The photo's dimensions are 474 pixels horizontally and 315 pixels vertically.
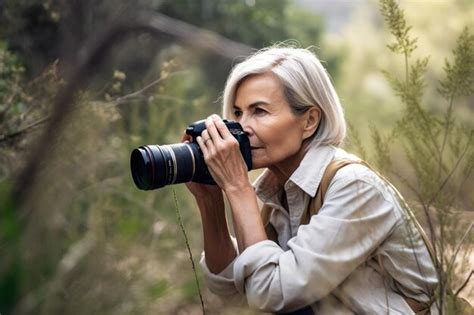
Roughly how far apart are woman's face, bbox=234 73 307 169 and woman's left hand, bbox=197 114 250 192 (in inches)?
3.5

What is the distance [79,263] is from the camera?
293 cm

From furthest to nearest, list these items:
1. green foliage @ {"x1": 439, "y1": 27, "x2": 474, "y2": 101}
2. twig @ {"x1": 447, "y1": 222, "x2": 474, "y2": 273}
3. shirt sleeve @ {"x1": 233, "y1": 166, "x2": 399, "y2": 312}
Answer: shirt sleeve @ {"x1": 233, "y1": 166, "x2": 399, "y2": 312}, green foliage @ {"x1": 439, "y1": 27, "x2": 474, "y2": 101}, twig @ {"x1": 447, "y1": 222, "x2": 474, "y2": 273}

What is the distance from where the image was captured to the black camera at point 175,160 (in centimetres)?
238

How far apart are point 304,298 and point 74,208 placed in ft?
8.11

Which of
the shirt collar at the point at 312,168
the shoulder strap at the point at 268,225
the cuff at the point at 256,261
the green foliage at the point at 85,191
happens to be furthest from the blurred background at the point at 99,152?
the cuff at the point at 256,261

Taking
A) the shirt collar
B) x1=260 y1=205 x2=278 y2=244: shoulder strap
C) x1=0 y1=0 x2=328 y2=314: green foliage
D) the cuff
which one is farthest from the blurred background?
the cuff

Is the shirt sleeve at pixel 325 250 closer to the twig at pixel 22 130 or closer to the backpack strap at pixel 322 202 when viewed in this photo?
the backpack strap at pixel 322 202

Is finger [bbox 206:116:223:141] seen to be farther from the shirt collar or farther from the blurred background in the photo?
the blurred background

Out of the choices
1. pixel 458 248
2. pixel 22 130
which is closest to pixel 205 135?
pixel 458 248

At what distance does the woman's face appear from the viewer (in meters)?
2.43

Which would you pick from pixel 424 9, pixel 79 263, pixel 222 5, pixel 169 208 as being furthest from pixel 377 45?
pixel 79 263

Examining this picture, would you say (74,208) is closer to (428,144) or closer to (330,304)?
(330,304)

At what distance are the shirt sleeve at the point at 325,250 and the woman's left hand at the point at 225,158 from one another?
0.72ft

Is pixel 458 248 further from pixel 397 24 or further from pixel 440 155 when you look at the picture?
pixel 397 24
